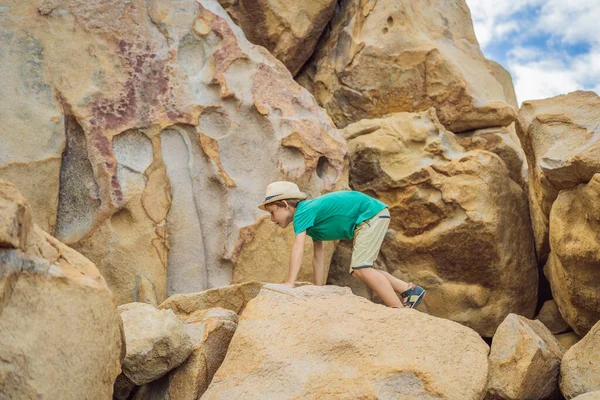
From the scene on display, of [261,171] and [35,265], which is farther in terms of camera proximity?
[261,171]

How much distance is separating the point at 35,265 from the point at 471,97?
5.02 m

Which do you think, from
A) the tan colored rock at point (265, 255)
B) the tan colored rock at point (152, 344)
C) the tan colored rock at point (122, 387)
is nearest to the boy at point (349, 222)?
the tan colored rock at point (265, 255)

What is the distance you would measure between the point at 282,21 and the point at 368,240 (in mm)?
3161

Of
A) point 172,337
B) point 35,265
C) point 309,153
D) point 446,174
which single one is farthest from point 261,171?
point 35,265

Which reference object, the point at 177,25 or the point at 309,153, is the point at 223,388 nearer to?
the point at 309,153

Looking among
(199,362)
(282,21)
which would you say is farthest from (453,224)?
(199,362)

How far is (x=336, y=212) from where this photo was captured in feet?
14.6

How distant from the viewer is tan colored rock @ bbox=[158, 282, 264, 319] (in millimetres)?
3949

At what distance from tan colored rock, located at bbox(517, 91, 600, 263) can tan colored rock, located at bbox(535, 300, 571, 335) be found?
420mm

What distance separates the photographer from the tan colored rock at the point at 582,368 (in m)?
3.48

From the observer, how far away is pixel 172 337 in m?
3.12

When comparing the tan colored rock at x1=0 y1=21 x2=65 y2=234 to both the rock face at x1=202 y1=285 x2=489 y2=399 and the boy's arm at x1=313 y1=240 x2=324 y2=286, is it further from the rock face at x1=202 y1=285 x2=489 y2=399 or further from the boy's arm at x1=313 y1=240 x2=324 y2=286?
the rock face at x1=202 y1=285 x2=489 y2=399

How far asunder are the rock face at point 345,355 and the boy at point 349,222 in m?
0.95

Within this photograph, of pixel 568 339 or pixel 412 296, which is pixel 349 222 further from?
pixel 568 339
